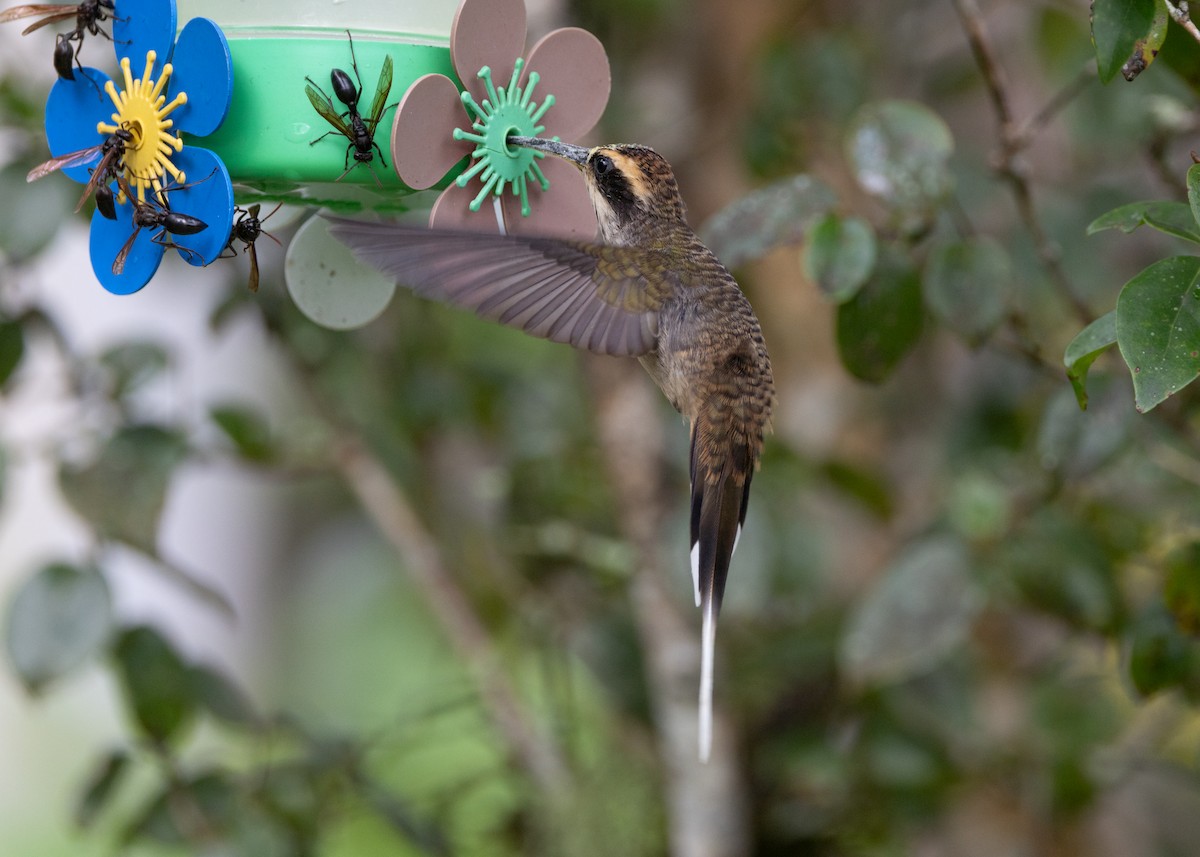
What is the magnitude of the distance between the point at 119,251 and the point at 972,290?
3.11 feet

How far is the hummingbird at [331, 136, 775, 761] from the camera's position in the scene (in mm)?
1202

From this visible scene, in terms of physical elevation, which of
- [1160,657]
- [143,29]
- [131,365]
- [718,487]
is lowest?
[1160,657]

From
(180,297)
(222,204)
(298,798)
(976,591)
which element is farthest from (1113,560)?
(180,297)

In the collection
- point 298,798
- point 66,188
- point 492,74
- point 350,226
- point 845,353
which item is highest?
point 66,188

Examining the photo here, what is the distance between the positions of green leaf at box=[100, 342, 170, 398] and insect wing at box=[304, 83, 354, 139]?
0.79 meters

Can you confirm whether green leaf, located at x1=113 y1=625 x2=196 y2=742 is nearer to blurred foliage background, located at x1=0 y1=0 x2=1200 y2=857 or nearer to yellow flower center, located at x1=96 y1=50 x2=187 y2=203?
blurred foliage background, located at x1=0 y1=0 x2=1200 y2=857

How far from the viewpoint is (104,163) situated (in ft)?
3.85

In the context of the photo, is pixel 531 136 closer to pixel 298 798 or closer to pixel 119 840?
pixel 298 798

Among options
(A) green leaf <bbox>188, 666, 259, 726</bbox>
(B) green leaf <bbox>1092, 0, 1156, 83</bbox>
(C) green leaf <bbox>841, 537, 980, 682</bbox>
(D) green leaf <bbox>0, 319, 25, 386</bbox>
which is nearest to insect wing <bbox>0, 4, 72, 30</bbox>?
(D) green leaf <bbox>0, 319, 25, 386</bbox>

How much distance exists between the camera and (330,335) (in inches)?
85.1

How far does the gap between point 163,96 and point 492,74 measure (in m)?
0.32

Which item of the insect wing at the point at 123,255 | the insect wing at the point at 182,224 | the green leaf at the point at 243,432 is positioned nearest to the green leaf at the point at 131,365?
the green leaf at the point at 243,432

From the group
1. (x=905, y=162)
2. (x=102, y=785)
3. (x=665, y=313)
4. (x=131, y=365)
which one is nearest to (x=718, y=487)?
(x=665, y=313)

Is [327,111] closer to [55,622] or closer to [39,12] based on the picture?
[39,12]
